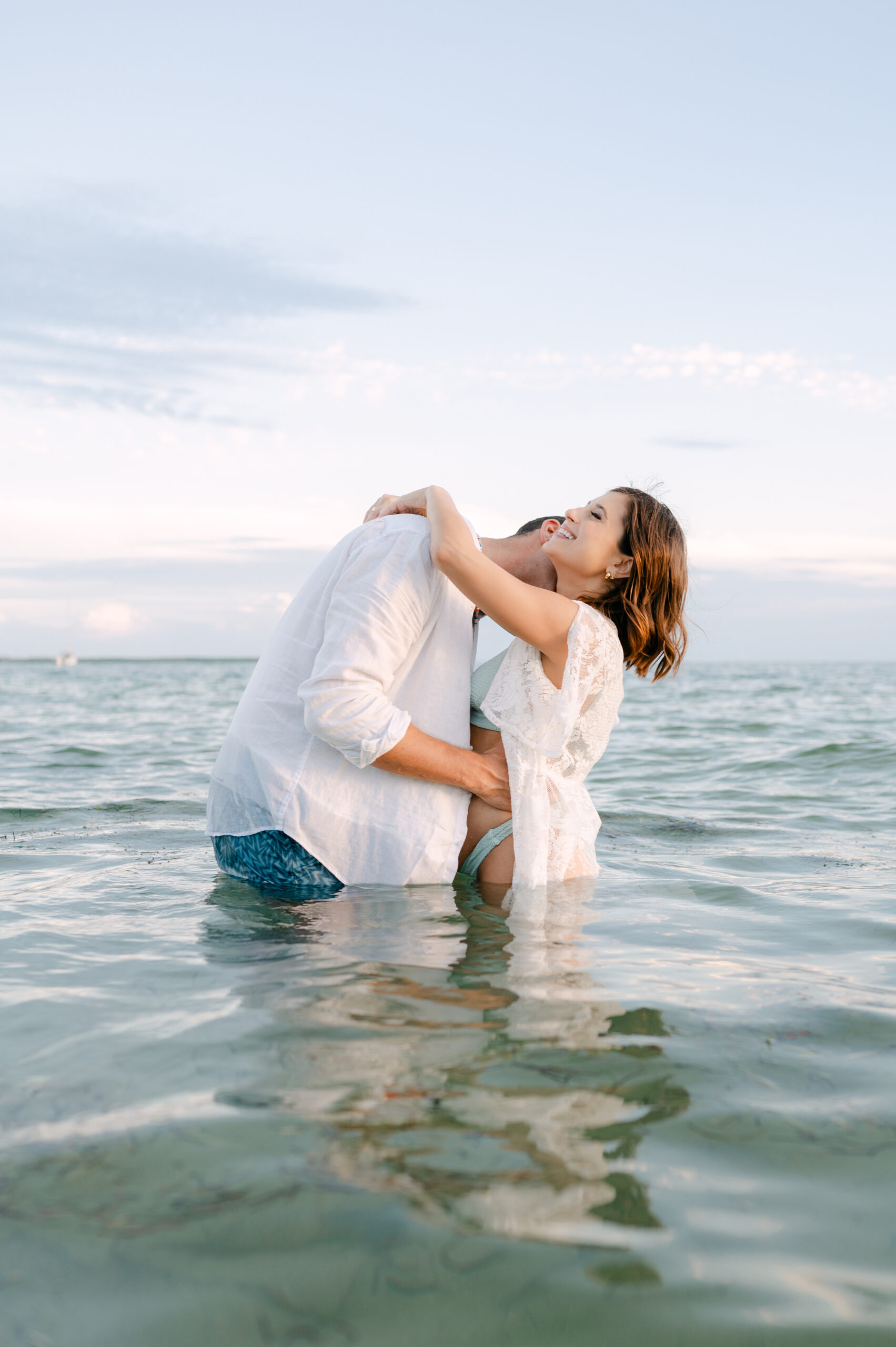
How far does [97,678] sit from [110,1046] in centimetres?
5127

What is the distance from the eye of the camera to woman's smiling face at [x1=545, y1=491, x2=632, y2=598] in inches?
145

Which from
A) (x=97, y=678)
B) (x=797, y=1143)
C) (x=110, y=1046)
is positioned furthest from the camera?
(x=97, y=678)

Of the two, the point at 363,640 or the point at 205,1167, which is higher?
the point at 363,640

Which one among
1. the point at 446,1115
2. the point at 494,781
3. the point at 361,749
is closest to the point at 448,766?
the point at 494,781

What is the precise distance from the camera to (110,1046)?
2459 millimetres

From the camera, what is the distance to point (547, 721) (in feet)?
12.1

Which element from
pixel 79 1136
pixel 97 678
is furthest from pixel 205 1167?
pixel 97 678

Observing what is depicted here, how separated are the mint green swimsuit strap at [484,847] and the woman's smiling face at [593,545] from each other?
944mm

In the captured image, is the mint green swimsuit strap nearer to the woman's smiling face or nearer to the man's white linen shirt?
the man's white linen shirt

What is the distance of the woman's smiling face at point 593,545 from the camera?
12.1 ft

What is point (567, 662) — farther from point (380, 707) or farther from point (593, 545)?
point (380, 707)

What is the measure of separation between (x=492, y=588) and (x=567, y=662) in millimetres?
475

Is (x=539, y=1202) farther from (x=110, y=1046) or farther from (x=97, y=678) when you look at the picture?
(x=97, y=678)

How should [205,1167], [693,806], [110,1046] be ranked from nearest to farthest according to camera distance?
1. [205,1167]
2. [110,1046]
3. [693,806]
